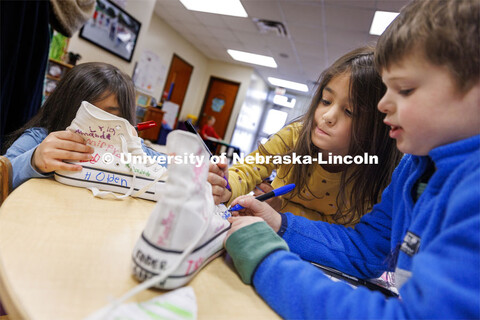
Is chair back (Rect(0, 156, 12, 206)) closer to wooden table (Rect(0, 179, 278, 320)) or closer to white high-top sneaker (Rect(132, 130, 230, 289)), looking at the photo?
wooden table (Rect(0, 179, 278, 320))

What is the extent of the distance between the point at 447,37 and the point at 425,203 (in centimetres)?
24

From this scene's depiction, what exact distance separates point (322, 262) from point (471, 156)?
34cm

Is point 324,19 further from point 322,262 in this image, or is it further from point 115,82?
point 322,262

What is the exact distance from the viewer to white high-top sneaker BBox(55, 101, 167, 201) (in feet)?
1.95

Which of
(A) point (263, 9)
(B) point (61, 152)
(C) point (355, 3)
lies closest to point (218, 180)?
(B) point (61, 152)

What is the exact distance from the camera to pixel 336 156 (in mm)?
966

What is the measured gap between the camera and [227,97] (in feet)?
24.7

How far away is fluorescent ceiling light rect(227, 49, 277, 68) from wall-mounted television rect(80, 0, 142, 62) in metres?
2.94

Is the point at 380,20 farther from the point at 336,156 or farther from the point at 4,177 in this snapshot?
the point at 4,177

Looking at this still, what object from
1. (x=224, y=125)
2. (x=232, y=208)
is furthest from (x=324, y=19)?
(x=224, y=125)

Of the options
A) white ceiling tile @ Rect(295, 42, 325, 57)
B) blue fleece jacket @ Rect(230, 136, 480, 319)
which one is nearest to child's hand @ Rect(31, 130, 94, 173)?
blue fleece jacket @ Rect(230, 136, 480, 319)

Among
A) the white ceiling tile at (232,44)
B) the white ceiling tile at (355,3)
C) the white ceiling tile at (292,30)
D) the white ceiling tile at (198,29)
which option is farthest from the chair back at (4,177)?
the white ceiling tile at (232,44)

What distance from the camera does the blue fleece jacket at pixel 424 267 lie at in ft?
0.90

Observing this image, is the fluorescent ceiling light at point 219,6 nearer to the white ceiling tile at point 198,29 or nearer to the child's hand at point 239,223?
the white ceiling tile at point 198,29
